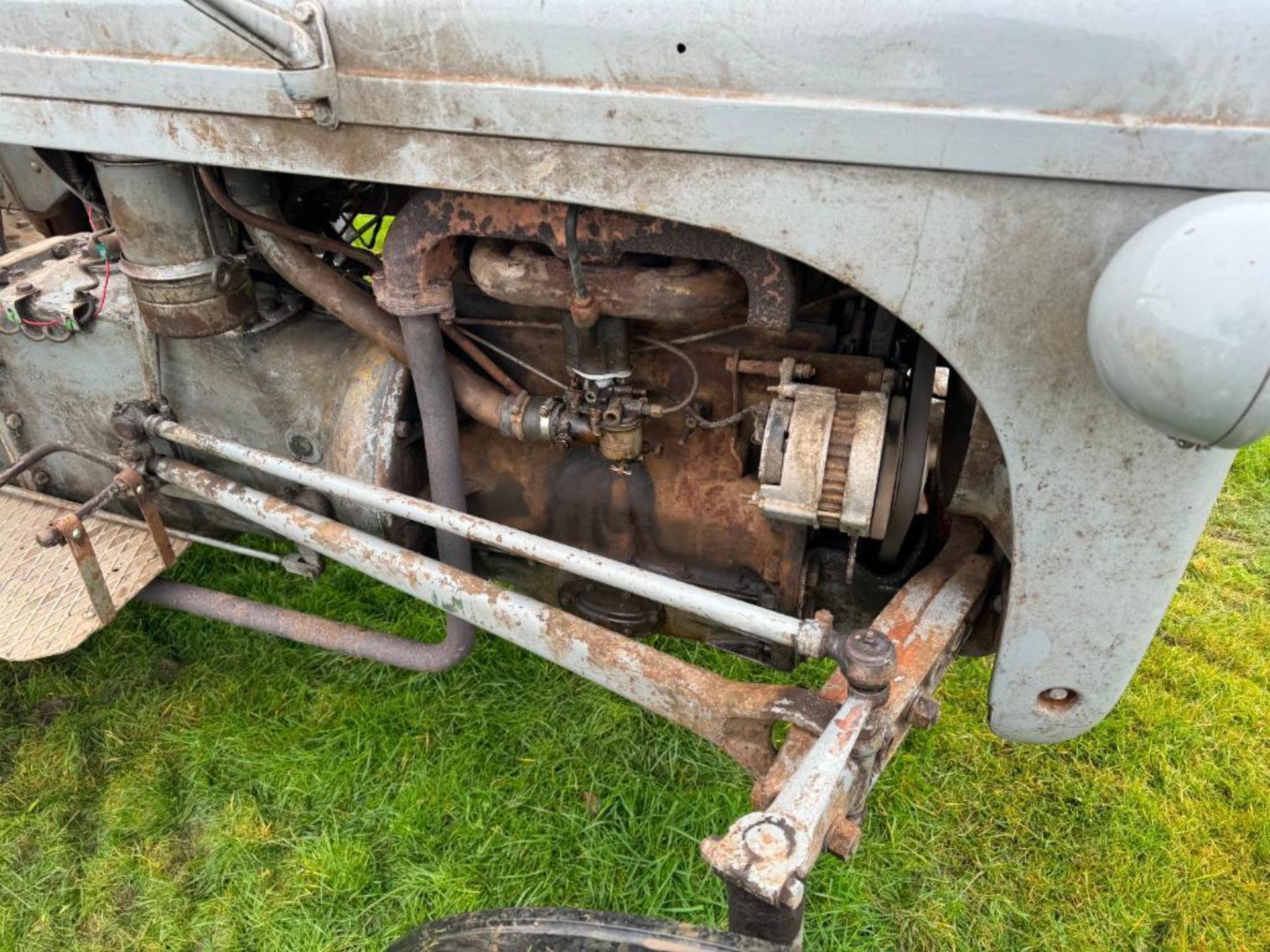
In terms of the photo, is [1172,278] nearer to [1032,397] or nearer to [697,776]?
[1032,397]

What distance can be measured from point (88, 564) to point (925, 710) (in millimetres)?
1704

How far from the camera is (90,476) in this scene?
242 centimetres

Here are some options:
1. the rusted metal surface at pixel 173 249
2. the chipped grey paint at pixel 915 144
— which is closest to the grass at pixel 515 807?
the chipped grey paint at pixel 915 144

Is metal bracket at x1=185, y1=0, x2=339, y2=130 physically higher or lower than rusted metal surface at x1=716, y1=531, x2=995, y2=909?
higher

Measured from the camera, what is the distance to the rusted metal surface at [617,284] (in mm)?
1522

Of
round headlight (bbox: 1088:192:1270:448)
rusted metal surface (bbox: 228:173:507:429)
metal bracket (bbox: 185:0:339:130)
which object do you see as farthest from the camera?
rusted metal surface (bbox: 228:173:507:429)

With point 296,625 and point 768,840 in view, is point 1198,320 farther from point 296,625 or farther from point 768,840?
point 296,625

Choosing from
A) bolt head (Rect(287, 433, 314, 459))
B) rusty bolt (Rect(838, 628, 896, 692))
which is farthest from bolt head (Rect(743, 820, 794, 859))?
bolt head (Rect(287, 433, 314, 459))

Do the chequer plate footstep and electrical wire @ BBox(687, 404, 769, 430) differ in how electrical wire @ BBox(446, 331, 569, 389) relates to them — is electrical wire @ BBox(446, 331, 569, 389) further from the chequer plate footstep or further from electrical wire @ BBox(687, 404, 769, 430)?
the chequer plate footstep

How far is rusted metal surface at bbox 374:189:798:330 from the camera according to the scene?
1440mm

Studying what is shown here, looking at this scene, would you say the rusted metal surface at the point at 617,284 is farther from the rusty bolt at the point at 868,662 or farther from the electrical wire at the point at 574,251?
the rusty bolt at the point at 868,662

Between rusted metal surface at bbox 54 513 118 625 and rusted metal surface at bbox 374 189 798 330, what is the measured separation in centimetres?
86

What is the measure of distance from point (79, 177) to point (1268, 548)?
358 centimetres

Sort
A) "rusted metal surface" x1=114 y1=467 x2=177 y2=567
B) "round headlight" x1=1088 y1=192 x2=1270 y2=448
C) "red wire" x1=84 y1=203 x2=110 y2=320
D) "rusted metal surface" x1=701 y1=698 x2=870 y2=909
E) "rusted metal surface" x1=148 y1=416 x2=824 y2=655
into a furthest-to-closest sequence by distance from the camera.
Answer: "red wire" x1=84 y1=203 x2=110 y2=320 → "rusted metal surface" x1=114 y1=467 x2=177 y2=567 → "rusted metal surface" x1=148 y1=416 x2=824 y2=655 → "rusted metal surface" x1=701 y1=698 x2=870 y2=909 → "round headlight" x1=1088 y1=192 x2=1270 y2=448
